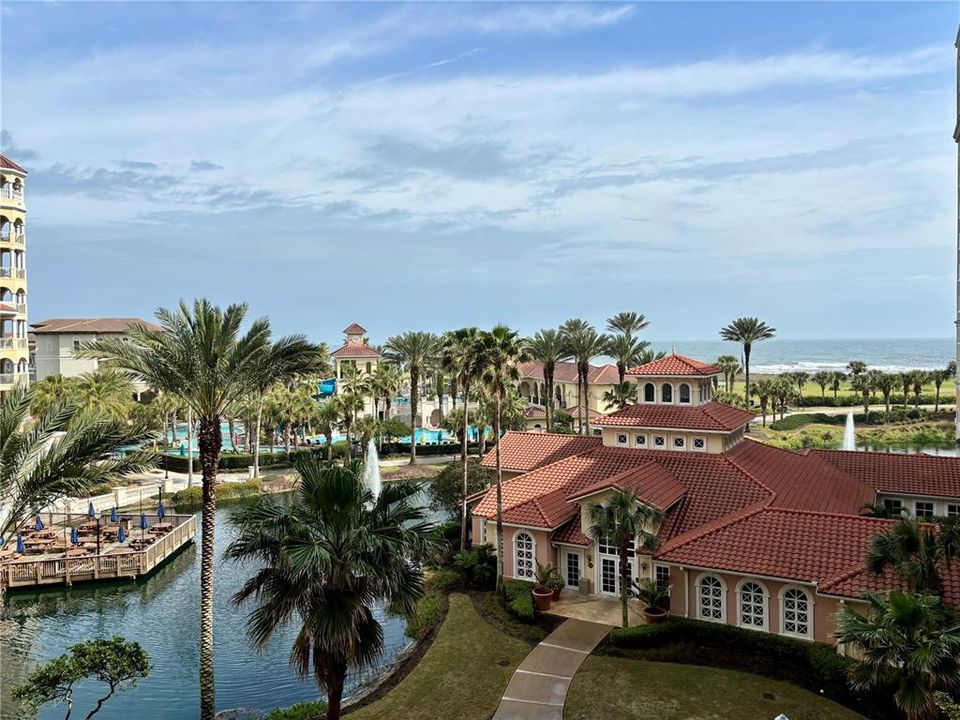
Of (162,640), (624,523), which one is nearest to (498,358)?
(624,523)

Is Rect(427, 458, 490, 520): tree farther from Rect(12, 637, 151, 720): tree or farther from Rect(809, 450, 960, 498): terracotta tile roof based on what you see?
Rect(12, 637, 151, 720): tree

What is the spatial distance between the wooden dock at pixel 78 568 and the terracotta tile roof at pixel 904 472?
35909 mm

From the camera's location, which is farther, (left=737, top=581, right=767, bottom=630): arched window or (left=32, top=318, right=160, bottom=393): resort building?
(left=32, top=318, right=160, bottom=393): resort building

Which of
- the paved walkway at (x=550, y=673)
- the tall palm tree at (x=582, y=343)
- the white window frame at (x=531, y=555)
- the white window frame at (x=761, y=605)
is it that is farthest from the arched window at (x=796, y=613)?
the tall palm tree at (x=582, y=343)

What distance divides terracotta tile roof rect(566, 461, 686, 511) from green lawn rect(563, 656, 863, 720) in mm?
6493

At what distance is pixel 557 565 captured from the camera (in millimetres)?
28031

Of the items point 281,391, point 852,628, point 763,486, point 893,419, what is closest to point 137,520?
point 281,391

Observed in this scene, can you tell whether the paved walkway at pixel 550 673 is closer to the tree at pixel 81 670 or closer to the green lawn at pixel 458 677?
the green lawn at pixel 458 677

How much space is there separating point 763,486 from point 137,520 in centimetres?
3646

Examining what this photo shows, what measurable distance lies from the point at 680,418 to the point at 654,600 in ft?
36.6

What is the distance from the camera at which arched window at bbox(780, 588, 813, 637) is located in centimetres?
2183

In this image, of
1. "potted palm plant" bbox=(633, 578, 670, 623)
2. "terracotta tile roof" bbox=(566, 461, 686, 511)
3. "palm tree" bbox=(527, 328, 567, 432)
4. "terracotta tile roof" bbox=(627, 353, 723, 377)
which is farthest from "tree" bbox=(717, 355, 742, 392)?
"potted palm plant" bbox=(633, 578, 670, 623)

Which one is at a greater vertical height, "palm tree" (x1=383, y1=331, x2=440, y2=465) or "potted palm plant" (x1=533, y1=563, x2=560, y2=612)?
"palm tree" (x1=383, y1=331, x2=440, y2=465)

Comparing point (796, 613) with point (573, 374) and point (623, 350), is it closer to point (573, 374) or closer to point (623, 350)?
point (623, 350)
